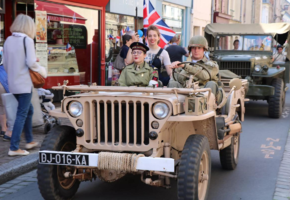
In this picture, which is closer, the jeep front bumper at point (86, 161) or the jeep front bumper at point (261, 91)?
the jeep front bumper at point (86, 161)

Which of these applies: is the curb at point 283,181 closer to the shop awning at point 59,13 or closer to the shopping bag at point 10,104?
the shopping bag at point 10,104

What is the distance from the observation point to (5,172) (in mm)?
5586

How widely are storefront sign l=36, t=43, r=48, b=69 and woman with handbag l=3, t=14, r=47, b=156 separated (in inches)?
214

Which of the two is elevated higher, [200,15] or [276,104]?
[200,15]

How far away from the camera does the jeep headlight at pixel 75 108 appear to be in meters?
4.47

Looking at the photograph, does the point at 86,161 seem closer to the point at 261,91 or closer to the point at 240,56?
the point at 261,91

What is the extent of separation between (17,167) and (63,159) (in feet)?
5.89

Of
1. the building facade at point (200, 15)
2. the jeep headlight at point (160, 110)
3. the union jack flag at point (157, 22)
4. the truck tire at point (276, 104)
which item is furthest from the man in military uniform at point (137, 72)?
the building facade at point (200, 15)

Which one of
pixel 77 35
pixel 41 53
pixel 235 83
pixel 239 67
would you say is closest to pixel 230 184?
pixel 235 83

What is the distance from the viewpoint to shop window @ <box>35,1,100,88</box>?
12.0 metres

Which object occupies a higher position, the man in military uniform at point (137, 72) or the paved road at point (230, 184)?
the man in military uniform at point (137, 72)

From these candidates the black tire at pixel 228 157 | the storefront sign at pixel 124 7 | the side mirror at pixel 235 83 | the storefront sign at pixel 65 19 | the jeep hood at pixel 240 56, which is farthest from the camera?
the storefront sign at pixel 124 7

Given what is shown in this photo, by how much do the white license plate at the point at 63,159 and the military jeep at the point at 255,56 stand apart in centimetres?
812

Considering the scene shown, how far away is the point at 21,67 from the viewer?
20.9ft
